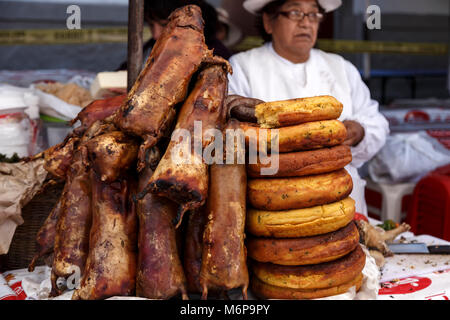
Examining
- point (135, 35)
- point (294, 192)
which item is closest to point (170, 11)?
point (135, 35)

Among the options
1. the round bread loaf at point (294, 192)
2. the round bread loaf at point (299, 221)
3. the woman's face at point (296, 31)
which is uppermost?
the woman's face at point (296, 31)

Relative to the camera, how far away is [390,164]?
367 centimetres

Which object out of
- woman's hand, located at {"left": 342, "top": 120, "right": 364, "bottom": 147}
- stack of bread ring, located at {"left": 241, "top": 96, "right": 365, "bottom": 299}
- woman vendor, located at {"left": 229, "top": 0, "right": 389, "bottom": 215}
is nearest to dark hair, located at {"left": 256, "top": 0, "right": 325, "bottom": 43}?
woman vendor, located at {"left": 229, "top": 0, "right": 389, "bottom": 215}

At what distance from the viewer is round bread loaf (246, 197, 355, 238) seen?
115cm

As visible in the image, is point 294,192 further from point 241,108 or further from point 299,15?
point 299,15

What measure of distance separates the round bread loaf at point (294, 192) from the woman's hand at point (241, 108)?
0.62 feet

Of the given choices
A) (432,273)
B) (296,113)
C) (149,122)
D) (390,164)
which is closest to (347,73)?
(390,164)

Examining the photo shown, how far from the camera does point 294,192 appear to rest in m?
1.14

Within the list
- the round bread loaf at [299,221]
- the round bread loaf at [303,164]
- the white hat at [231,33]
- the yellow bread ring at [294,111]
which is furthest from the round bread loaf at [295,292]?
the white hat at [231,33]

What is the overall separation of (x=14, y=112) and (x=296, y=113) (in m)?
1.41

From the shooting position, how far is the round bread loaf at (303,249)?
116 cm

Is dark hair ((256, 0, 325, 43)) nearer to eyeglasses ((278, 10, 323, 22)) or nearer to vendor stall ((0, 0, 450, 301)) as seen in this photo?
eyeglasses ((278, 10, 323, 22))

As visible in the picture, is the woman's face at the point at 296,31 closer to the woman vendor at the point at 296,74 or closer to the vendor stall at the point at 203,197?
the woman vendor at the point at 296,74

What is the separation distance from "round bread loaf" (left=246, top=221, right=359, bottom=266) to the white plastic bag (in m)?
2.66
